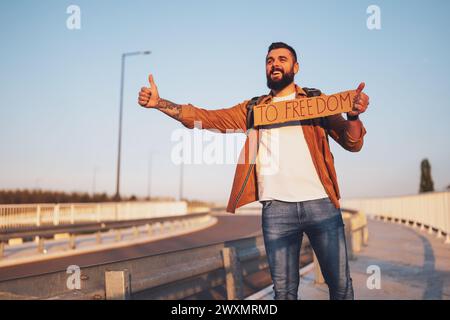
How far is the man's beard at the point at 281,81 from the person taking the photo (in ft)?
13.0

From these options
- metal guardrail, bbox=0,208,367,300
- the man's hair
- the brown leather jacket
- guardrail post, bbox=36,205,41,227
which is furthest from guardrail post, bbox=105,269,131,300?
guardrail post, bbox=36,205,41,227

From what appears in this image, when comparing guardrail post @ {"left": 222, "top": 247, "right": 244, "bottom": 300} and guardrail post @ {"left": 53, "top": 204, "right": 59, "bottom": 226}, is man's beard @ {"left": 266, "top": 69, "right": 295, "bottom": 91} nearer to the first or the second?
guardrail post @ {"left": 222, "top": 247, "right": 244, "bottom": 300}

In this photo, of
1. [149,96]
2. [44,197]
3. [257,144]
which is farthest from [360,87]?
[44,197]

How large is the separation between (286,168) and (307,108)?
444 millimetres

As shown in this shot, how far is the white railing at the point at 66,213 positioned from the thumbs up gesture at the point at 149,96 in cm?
1501

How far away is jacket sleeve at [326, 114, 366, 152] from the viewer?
3.75 meters

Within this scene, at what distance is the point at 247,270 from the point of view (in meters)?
6.92

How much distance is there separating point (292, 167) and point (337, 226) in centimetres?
52

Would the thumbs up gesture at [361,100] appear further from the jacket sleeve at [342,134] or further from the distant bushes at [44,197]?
the distant bushes at [44,197]

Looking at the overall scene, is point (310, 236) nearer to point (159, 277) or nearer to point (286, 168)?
point (286, 168)

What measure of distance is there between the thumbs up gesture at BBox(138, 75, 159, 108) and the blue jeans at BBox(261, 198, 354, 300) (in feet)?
3.72

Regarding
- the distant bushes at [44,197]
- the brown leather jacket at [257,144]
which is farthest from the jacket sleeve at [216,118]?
the distant bushes at [44,197]
